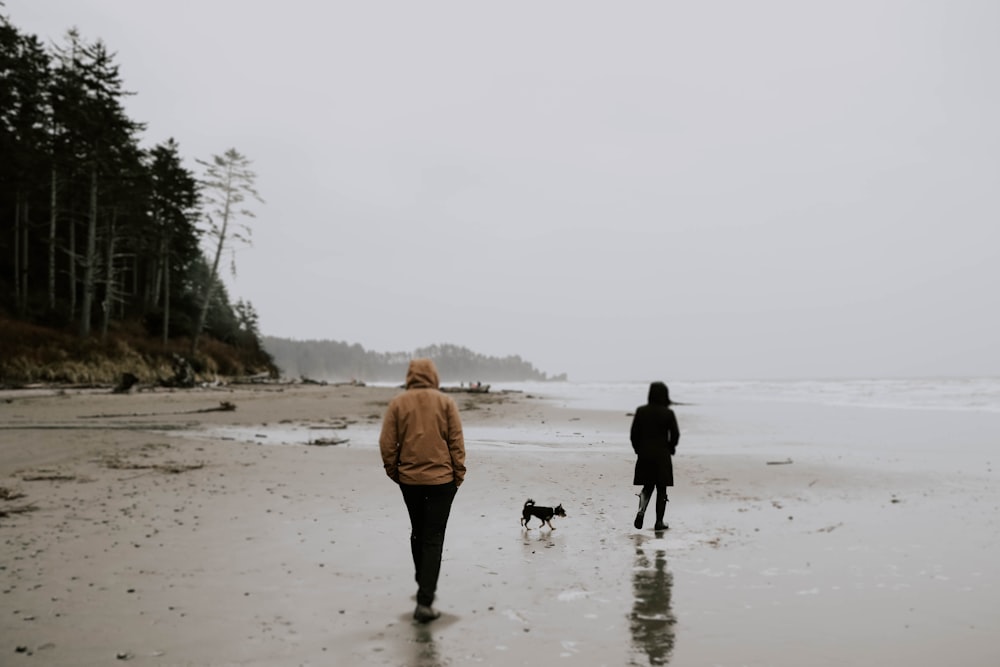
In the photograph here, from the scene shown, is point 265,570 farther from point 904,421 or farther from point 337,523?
point 904,421

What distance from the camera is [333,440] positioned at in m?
15.4

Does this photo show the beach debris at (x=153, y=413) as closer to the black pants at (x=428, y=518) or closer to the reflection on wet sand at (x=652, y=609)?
the black pants at (x=428, y=518)

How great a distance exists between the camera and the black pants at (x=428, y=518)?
5246mm

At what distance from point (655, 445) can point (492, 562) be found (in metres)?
3.05

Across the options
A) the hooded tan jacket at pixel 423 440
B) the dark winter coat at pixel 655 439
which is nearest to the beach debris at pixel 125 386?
the dark winter coat at pixel 655 439

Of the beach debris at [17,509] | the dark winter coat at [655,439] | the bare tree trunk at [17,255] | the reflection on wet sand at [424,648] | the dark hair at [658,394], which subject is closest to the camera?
the reflection on wet sand at [424,648]

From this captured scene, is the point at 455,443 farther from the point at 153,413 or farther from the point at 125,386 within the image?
the point at 125,386

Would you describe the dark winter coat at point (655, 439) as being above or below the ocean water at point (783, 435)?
above

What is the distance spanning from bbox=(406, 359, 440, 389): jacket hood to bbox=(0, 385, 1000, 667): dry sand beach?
191 centimetres

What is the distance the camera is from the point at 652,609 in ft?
16.8

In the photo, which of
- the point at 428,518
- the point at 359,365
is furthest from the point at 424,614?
the point at 359,365

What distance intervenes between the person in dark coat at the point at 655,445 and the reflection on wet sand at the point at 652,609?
123cm

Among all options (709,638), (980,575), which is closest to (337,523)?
(709,638)

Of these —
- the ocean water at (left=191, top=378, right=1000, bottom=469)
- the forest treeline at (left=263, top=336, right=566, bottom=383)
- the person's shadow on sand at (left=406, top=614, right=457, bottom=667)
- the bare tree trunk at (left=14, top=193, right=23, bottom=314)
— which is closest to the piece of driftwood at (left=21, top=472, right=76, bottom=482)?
the ocean water at (left=191, top=378, right=1000, bottom=469)
